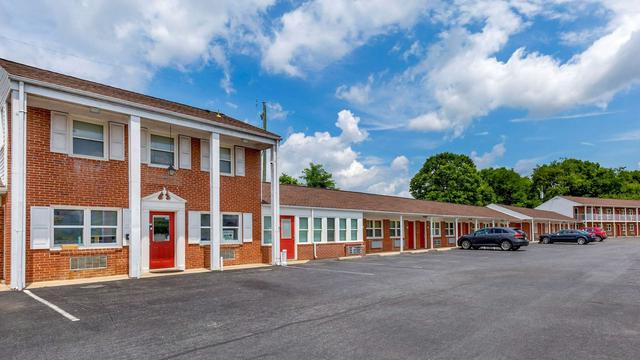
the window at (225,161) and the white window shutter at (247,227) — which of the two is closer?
the window at (225,161)

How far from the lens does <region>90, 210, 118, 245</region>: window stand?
517 inches

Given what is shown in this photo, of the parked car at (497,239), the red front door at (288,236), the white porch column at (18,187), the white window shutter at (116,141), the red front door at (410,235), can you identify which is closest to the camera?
the white porch column at (18,187)

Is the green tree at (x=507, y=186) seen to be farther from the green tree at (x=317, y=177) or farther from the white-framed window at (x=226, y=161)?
the white-framed window at (x=226, y=161)

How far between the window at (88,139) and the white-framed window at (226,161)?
4579 mm

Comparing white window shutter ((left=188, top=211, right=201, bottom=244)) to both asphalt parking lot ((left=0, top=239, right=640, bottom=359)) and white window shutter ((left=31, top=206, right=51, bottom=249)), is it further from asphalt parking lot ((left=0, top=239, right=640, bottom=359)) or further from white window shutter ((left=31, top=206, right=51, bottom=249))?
white window shutter ((left=31, top=206, right=51, bottom=249))

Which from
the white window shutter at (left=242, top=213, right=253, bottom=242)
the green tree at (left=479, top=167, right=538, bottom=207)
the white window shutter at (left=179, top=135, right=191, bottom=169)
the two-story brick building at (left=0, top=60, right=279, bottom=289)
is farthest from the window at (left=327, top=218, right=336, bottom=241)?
the green tree at (left=479, top=167, right=538, bottom=207)

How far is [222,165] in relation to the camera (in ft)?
56.2

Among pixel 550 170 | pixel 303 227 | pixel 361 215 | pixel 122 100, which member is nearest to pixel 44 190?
pixel 122 100

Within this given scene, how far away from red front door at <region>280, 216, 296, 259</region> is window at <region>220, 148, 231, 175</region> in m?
3.91

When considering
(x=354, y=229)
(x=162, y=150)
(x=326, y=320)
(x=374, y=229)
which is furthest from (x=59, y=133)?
(x=374, y=229)

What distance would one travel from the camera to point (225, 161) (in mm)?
17281

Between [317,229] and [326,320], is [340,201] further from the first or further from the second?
[326,320]

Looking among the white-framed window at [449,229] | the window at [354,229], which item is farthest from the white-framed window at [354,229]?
the white-framed window at [449,229]

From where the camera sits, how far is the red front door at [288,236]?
65.7 feet
